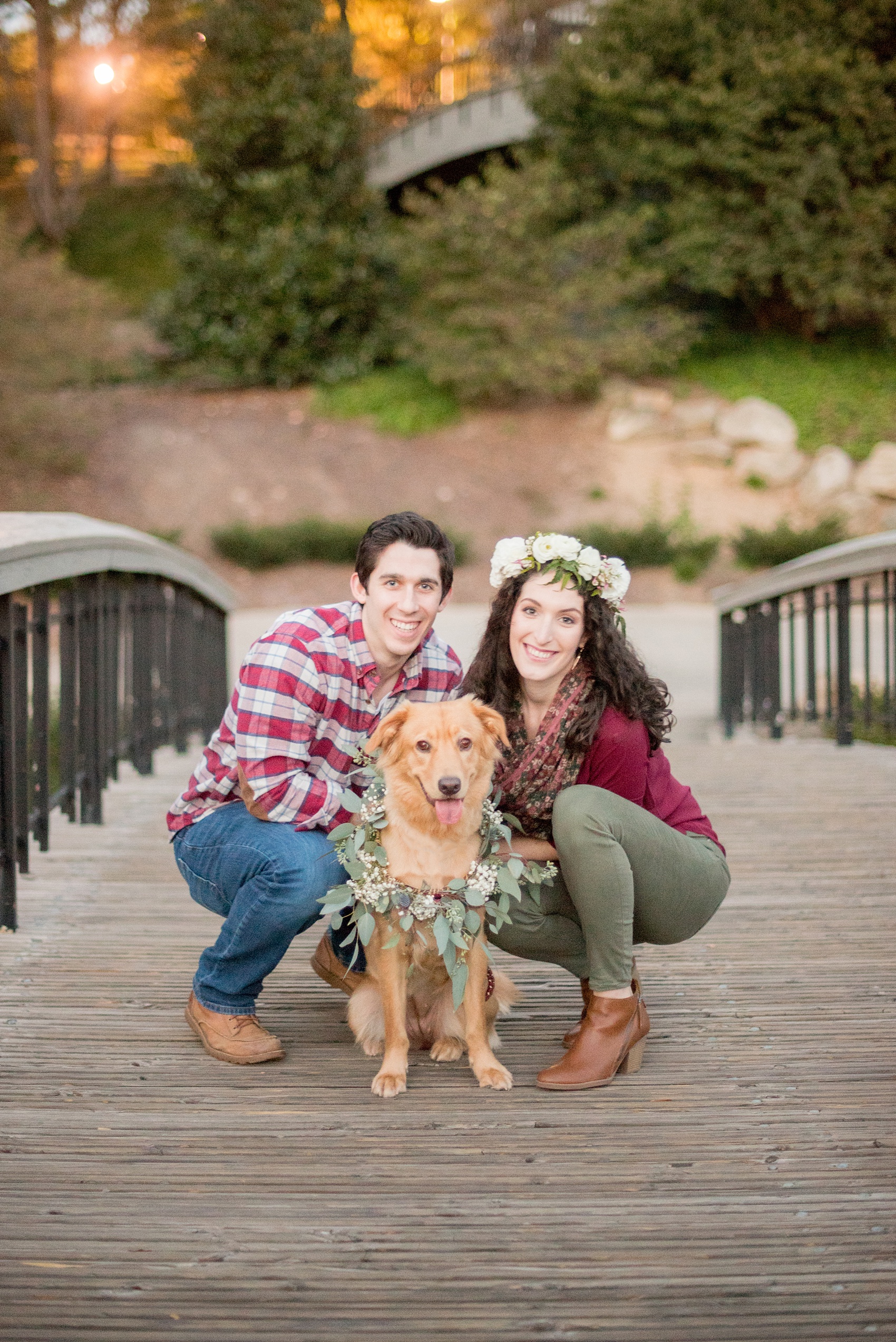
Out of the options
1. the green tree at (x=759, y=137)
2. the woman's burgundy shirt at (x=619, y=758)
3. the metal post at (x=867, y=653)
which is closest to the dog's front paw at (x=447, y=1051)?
the woman's burgundy shirt at (x=619, y=758)

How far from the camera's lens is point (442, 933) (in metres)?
2.49

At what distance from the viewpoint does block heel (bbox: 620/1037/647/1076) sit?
2.54 meters

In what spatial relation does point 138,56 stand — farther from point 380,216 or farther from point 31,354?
point 31,354

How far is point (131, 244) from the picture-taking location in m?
23.7

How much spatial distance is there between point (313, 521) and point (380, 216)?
282 inches

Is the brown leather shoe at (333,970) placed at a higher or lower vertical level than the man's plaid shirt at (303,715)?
lower

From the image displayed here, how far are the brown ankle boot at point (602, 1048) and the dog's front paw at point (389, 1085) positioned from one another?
305 millimetres

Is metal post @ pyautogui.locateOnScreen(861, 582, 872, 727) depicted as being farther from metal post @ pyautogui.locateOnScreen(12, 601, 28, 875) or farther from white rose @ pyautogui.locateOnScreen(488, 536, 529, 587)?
metal post @ pyautogui.locateOnScreen(12, 601, 28, 875)

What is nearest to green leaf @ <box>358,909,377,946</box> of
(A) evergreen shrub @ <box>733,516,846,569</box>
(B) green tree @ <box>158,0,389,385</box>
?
(A) evergreen shrub @ <box>733,516,846,569</box>

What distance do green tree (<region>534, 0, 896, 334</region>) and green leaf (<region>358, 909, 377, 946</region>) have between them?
16.9m

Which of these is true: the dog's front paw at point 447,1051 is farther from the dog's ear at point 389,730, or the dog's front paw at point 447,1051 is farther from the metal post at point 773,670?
the metal post at point 773,670

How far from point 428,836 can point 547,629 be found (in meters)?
0.58

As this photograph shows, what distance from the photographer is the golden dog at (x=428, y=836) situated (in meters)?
2.47

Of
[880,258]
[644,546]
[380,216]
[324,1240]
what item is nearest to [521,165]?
[380,216]
